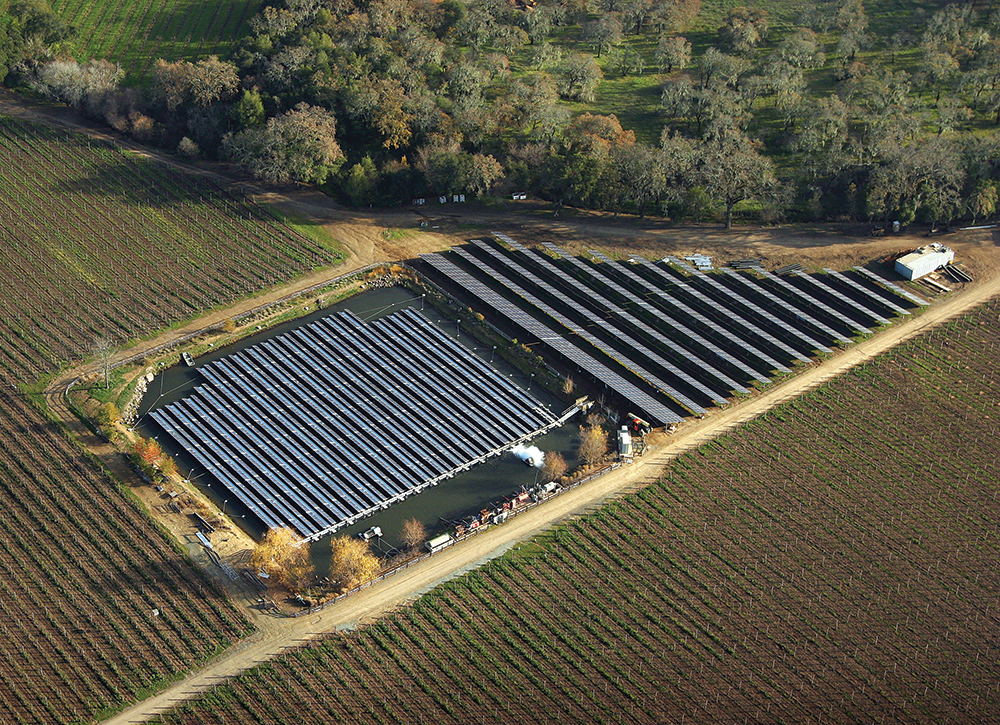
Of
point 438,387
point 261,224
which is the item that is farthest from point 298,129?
point 438,387

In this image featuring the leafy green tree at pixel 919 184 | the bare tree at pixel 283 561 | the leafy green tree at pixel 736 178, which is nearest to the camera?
the bare tree at pixel 283 561

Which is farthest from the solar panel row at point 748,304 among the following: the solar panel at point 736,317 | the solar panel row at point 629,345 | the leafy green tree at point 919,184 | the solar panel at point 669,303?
the leafy green tree at point 919,184

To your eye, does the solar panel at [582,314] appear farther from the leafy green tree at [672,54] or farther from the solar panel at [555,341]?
the leafy green tree at [672,54]

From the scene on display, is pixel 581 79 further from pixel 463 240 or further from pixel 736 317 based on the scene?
pixel 736 317

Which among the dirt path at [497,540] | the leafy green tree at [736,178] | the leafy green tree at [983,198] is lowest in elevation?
the dirt path at [497,540]

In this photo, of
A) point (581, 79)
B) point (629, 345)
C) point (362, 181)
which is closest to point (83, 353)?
point (362, 181)

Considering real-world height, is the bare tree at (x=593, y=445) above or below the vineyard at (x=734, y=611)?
above
